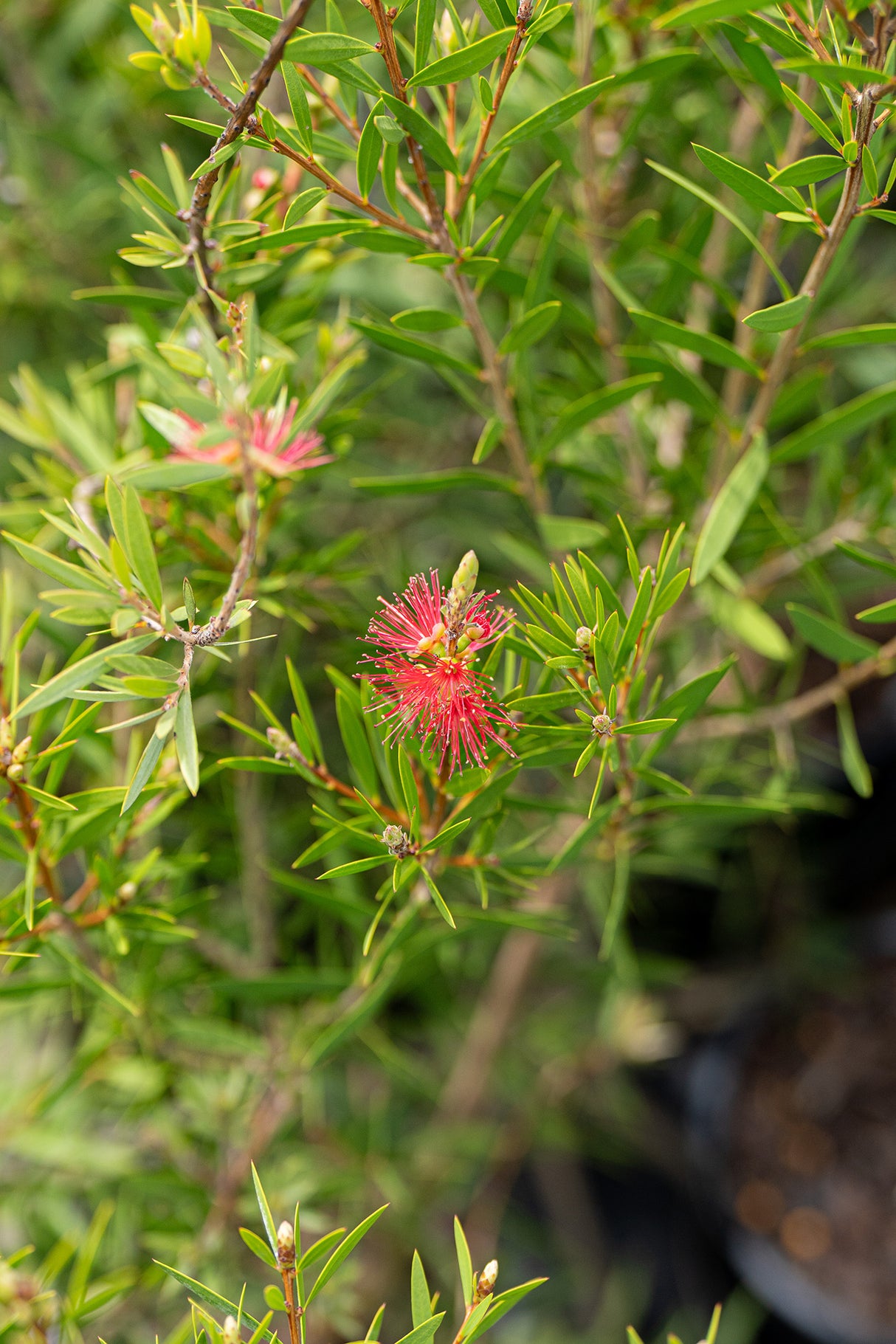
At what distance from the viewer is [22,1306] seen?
14.1 inches

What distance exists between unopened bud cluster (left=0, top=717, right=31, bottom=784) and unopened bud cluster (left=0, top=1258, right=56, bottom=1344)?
0.60ft

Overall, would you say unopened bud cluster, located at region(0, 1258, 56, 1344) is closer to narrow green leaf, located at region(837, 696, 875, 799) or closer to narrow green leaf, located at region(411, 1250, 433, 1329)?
narrow green leaf, located at region(411, 1250, 433, 1329)

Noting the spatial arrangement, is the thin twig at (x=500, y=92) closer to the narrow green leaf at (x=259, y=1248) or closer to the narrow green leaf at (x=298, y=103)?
the narrow green leaf at (x=298, y=103)

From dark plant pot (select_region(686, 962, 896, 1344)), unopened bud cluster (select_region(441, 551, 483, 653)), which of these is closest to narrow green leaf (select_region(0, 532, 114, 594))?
unopened bud cluster (select_region(441, 551, 483, 653))

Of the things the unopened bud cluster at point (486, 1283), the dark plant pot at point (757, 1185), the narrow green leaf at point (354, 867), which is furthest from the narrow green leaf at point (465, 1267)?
the dark plant pot at point (757, 1185)

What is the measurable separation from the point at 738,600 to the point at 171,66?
1.04 ft

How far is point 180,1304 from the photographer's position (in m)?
0.71

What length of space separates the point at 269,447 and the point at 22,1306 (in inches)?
13.1

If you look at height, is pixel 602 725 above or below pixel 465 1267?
above

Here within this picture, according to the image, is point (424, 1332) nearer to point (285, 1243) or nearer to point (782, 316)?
point (285, 1243)

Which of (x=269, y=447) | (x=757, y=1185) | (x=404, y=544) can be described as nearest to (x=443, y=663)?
(x=269, y=447)

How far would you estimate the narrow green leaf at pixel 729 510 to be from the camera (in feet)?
1.16

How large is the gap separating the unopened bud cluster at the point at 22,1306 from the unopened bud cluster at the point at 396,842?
0.72 ft

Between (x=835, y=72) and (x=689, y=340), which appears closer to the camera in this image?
(x=835, y=72)
